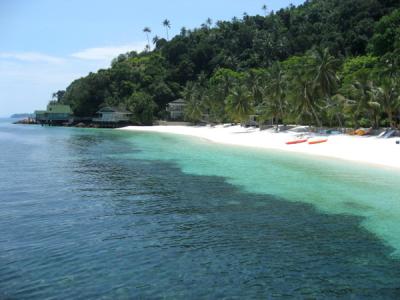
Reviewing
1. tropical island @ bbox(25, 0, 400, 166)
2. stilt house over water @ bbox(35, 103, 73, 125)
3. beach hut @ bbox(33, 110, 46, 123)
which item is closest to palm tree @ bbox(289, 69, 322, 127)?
tropical island @ bbox(25, 0, 400, 166)

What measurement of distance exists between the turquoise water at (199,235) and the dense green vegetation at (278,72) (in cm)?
2388

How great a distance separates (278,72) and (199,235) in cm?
5036

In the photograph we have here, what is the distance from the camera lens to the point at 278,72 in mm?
60719

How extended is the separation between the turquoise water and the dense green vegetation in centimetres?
2388

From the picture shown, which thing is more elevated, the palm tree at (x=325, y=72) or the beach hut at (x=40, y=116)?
the palm tree at (x=325, y=72)

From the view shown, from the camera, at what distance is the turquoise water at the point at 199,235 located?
9.39m

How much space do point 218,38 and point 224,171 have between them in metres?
107

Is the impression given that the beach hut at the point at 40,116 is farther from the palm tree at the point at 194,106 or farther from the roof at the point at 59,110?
the palm tree at the point at 194,106

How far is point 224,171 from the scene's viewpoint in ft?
91.9

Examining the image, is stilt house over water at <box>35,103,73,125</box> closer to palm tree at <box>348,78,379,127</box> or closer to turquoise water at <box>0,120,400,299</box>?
palm tree at <box>348,78,379,127</box>

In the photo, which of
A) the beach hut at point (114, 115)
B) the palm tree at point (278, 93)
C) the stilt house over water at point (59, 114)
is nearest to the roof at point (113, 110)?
the beach hut at point (114, 115)

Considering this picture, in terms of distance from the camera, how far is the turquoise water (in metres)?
9.39

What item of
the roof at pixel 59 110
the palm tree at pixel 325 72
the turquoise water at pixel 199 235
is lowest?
the turquoise water at pixel 199 235

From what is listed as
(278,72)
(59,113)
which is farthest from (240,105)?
(59,113)
